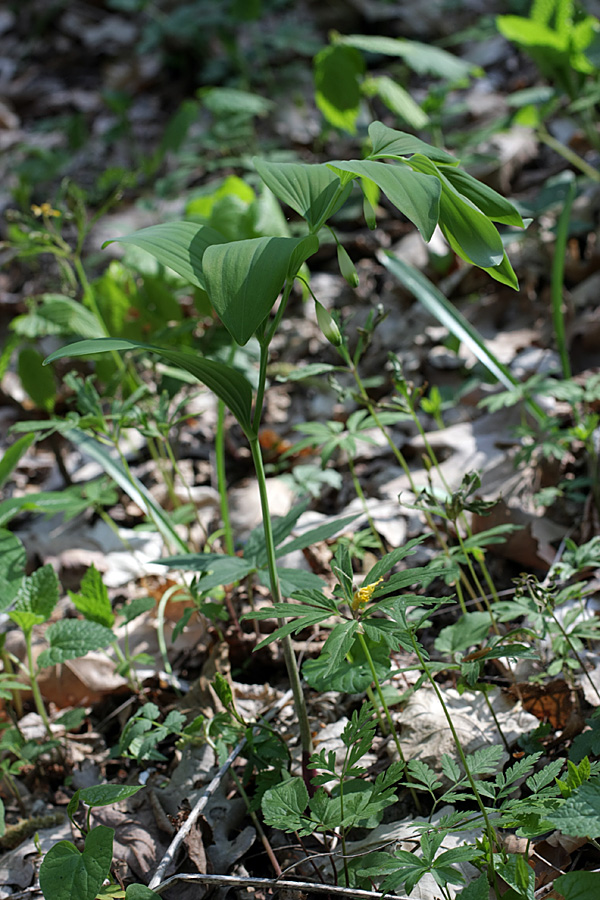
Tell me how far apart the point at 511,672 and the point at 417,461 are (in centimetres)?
89

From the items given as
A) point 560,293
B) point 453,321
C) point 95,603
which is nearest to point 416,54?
point 560,293

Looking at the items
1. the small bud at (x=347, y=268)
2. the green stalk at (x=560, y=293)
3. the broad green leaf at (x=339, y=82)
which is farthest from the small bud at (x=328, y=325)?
the broad green leaf at (x=339, y=82)

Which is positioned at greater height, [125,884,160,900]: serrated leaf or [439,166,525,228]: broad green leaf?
[439,166,525,228]: broad green leaf

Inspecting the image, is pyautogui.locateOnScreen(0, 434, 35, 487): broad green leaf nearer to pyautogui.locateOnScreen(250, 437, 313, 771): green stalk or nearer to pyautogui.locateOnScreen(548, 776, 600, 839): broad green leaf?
pyautogui.locateOnScreen(250, 437, 313, 771): green stalk

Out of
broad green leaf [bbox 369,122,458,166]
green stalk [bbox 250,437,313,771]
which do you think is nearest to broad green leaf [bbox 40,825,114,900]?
green stalk [bbox 250,437,313,771]

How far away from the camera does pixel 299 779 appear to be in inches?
38.7

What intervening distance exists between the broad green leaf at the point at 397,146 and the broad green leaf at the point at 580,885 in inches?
34.6

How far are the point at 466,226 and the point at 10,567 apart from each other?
1040 mm

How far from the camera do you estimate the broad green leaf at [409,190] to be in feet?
2.31

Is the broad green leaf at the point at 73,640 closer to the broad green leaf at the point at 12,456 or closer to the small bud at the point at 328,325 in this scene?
the broad green leaf at the point at 12,456

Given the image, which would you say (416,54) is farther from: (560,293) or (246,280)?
(246,280)

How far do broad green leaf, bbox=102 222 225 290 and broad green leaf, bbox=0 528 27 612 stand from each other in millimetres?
681

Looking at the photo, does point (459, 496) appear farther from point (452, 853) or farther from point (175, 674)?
point (175, 674)

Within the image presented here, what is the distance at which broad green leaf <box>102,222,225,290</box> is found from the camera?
35.1 inches
